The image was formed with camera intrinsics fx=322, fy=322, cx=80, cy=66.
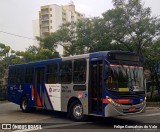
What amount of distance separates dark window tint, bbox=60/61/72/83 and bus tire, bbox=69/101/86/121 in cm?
111

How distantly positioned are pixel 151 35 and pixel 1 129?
1419 cm

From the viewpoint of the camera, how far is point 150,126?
1203 cm

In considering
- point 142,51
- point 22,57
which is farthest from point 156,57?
point 22,57

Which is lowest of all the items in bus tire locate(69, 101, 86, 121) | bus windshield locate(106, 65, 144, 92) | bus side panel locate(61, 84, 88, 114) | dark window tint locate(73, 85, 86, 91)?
bus tire locate(69, 101, 86, 121)

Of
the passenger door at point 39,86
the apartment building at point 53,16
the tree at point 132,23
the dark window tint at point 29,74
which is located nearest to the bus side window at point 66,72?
the passenger door at point 39,86

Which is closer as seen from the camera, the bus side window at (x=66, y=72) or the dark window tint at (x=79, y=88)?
the dark window tint at (x=79, y=88)

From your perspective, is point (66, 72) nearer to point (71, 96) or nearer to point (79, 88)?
point (71, 96)

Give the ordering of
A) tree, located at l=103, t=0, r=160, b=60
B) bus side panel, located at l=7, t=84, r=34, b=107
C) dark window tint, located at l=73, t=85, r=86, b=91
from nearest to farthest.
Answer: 1. dark window tint, located at l=73, t=85, r=86, b=91
2. bus side panel, located at l=7, t=84, r=34, b=107
3. tree, located at l=103, t=0, r=160, b=60

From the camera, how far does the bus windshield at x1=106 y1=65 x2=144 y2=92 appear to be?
12625 mm

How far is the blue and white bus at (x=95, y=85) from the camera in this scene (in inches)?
497

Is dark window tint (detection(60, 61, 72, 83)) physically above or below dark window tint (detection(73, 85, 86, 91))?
above

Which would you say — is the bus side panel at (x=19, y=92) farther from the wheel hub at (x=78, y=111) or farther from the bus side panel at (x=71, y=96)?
the wheel hub at (x=78, y=111)

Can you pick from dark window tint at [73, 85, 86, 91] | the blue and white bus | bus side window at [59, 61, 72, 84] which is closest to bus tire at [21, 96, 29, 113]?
the blue and white bus

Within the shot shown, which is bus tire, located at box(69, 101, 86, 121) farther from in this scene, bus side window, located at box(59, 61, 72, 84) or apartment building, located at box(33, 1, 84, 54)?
apartment building, located at box(33, 1, 84, 54)
